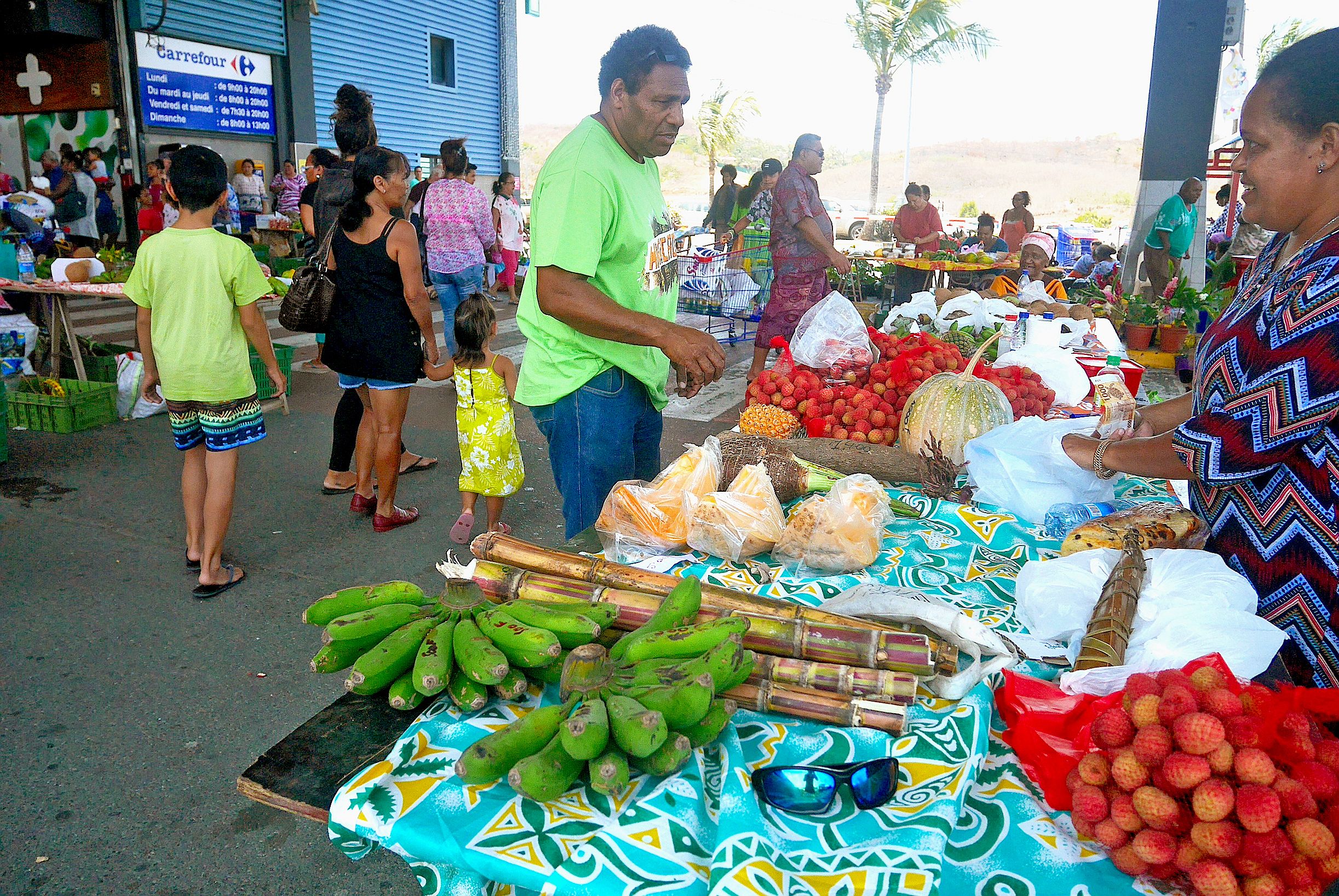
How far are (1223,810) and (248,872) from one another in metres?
2.52

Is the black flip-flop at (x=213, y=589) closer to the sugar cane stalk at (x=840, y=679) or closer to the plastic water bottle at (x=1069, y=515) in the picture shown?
the sugar cane stalk at (x=840, y=679)

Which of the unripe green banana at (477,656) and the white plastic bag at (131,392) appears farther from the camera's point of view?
the white plastic bag at (131,392)

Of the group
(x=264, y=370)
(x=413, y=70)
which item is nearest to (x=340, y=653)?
(x=264, y=370)

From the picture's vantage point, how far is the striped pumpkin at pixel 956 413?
3078 millimetres

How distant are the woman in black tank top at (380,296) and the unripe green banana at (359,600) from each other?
3.09 metres

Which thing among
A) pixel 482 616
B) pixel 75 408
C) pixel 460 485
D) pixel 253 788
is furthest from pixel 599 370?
pixel 75 408

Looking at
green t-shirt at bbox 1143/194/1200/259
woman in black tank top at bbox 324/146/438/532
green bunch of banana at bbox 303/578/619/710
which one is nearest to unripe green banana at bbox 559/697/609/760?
green bunch of banana at bbox 303/578/619/710

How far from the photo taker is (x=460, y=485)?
4.76 m

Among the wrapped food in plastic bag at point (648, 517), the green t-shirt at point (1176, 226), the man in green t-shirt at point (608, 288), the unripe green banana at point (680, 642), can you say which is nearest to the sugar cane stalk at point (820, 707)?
the unripe green banana at point (680, 642)

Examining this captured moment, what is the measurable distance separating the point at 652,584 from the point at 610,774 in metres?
0.68

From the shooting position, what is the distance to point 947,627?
5.78ft

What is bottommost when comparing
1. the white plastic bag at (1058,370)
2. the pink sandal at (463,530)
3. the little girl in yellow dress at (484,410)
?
the pink sandal at (463,530)

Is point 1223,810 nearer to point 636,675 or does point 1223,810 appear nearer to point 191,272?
point 636,675

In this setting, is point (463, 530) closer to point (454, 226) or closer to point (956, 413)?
point (956, 413)
